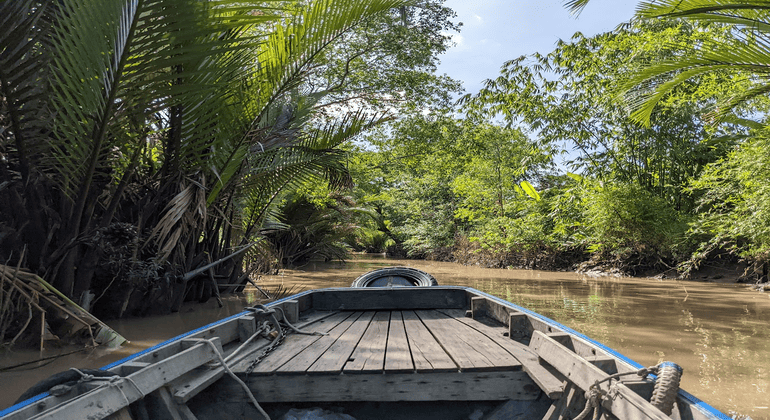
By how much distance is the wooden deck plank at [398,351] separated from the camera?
249 centimetres

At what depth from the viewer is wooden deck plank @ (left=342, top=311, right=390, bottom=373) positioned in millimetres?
2498

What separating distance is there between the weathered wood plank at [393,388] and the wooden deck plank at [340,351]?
62 millimetres

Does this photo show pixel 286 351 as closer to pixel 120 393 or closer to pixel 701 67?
pixel 120 393

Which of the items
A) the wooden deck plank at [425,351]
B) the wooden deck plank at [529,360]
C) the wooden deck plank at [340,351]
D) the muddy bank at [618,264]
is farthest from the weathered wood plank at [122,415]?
the muddy bank at [618,264]

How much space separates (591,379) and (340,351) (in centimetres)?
147

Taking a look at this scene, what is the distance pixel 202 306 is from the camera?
6.90m

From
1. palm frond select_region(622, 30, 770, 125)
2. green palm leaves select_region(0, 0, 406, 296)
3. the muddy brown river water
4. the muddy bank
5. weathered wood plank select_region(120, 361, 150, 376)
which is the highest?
palm frond select_region(622, 30, 770, 125)

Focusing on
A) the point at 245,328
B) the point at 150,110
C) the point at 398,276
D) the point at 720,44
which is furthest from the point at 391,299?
the point at 720,44

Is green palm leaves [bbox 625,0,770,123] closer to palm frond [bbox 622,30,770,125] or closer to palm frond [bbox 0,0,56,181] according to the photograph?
palm frond [bbox 622,30,770,125]

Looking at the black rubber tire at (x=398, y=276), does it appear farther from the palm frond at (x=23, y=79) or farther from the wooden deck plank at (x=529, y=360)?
the palm frond at (x=23, y=79)

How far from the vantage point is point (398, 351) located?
115 inches

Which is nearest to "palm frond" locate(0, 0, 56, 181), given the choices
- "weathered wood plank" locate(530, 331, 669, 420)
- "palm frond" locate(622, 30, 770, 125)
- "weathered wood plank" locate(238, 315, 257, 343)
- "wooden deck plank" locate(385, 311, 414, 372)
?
"weathered wood plank" locate(238, 315, 257, 343)

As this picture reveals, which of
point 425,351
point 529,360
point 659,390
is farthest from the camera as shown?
point 425,351

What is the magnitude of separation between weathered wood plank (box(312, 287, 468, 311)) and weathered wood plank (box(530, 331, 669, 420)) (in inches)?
77.6
